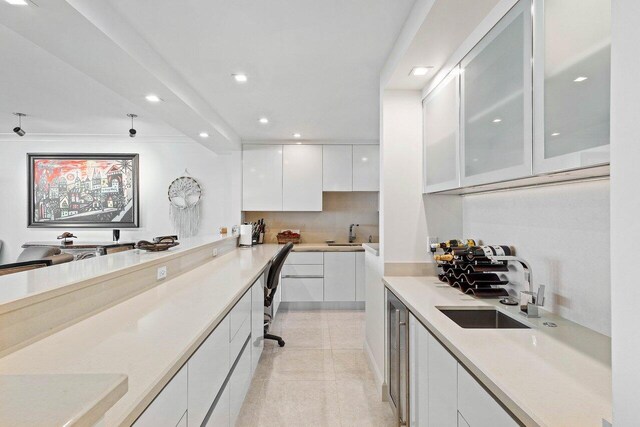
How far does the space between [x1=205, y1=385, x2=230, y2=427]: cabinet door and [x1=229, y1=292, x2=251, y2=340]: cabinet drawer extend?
28cm

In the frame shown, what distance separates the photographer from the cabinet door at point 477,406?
85 cm

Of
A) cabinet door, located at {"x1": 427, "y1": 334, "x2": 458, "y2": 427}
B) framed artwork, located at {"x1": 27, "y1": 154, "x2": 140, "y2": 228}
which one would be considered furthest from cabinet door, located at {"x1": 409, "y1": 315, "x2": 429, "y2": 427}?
framed artwork, located at {"x1": 27, "y1": 154, "x2": 140, "y2": 228}

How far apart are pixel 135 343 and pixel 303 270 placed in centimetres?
344

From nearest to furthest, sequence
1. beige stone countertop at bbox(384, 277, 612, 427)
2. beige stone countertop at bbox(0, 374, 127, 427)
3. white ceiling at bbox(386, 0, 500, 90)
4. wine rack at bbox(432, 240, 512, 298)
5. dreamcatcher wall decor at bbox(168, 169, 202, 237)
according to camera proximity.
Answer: beige stone countertop at bbox(0, 374, 127, 427), beige stone countertop at bbox(384, 277, 612, 427), white ceiling at bbox(386, 0, 500, 90), wine rack at bbox(432, 240, 512, 298), dreamcatcher wall decor at bbox(168, 169, 202, 237)

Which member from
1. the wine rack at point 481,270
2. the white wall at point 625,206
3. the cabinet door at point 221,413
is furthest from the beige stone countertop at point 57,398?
the wine rack at point 481,270

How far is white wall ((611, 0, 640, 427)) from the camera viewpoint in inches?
19.8

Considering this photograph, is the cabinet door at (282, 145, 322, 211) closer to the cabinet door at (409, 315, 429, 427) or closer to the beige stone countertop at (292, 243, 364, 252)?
the beige stone countertop at (292, 243, 364, 252)

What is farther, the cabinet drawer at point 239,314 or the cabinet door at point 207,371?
the cabinet drawer at point 239,314

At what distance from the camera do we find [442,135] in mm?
2004

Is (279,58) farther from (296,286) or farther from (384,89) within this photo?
(296,286)

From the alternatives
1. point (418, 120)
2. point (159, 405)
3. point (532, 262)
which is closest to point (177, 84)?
point (418, 120)

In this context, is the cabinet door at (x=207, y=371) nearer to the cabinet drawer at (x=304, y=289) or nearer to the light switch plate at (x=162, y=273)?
the light switch plate at (x=162, y=273)

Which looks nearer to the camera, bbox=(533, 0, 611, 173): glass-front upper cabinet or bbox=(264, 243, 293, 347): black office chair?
bbox=(533, 0, 611, 173): glass-front upper cabinet

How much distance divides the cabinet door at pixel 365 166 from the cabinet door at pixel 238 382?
3056mm
